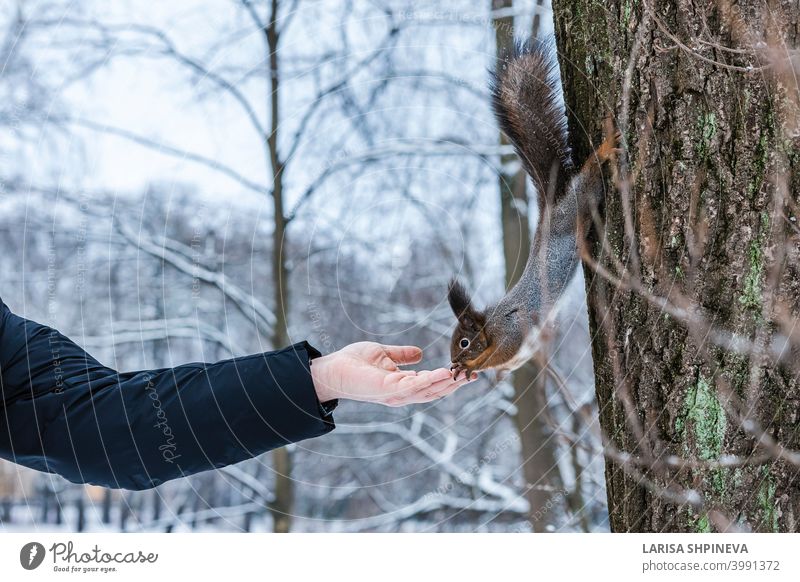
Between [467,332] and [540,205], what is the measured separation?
22cm

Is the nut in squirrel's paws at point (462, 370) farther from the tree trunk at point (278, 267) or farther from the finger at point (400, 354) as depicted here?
the tree trunk at point (278, 267)

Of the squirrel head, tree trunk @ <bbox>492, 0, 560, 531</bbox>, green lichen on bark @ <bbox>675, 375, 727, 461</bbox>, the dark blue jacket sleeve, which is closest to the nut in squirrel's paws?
the squirrel head

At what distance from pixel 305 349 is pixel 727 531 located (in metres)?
0.58

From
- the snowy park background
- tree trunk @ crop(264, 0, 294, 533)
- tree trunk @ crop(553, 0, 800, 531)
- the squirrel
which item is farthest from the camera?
tree trunk @ crop(264, 0, 294, 533)

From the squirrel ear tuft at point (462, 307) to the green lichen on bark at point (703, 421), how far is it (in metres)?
→ 0.31

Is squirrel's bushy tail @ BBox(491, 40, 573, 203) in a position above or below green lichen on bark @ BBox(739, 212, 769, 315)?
above

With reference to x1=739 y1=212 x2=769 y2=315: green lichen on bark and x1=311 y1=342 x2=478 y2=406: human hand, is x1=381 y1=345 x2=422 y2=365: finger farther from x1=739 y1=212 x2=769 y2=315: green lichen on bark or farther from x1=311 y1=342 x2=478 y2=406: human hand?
x1=739 y1=212 x2=769 y2=315: green lichen on bark

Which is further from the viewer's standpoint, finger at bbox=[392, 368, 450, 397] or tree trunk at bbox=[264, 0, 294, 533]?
tree trunk at bbox=[264, 0, 294, 533]

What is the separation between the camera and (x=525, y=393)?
2.33 metres

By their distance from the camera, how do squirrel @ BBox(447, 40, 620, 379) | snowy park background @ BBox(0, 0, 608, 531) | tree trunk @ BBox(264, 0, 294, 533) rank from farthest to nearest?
tree trunk @ BBox(264, 0, 294, 533)
snowy park background @ BBox(0, 0, 608, 531)
squirrel @ BBox(447, 40, 620, 379)

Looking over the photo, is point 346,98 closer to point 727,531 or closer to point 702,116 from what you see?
point 702,116

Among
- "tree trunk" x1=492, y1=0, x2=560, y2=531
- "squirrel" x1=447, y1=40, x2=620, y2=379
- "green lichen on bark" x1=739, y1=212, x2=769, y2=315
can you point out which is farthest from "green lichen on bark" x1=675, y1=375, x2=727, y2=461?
"tree trunk" x1=492, y1=0, x2=560, y2=531

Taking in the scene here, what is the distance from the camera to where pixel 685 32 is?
0.92 meters

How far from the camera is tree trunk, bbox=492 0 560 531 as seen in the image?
1951 mm
